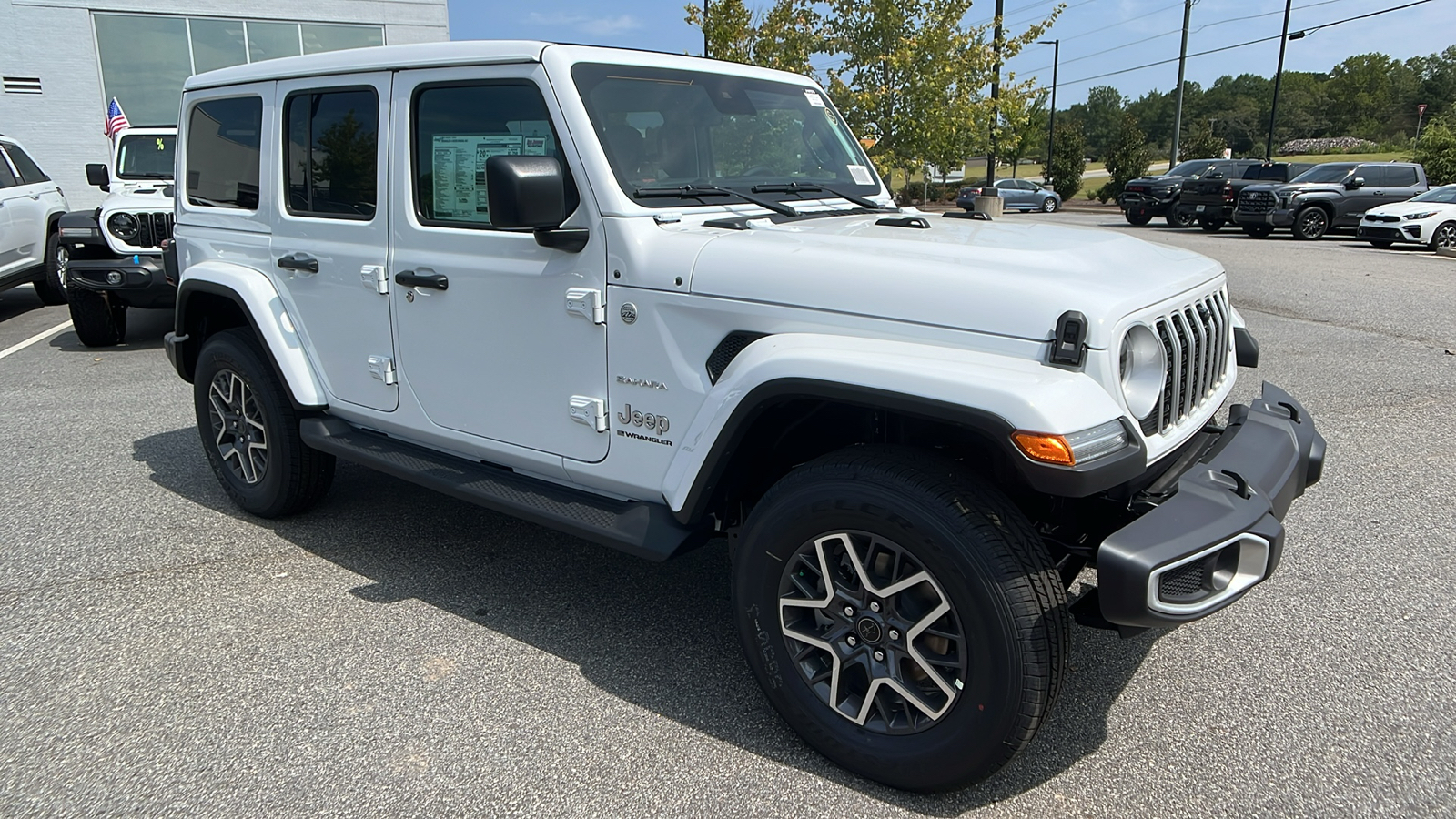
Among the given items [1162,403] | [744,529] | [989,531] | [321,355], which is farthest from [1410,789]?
[321,355]

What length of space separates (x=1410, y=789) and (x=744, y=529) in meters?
1.91

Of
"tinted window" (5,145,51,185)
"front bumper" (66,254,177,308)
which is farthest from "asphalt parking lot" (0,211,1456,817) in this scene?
"tinted window" (5,145,51,185)

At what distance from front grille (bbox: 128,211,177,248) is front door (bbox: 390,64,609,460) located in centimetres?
652

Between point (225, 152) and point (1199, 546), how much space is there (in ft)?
14.1

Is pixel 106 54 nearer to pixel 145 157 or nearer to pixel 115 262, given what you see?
pixel 145 157

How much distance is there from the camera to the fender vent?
2762mm

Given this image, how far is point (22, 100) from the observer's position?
19781mm

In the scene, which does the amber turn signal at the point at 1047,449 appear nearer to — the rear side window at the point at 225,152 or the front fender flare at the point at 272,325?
the front fender flare at the point at 272,325

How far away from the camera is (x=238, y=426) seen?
4531mm

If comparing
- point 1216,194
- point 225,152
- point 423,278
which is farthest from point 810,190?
point 1216,194

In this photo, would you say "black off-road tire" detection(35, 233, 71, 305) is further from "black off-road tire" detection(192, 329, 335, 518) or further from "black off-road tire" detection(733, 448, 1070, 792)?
"black off-road tire" detection(733, 448, 1070, 792)

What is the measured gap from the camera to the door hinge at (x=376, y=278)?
3.66m

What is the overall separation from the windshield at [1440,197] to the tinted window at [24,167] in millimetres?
21798

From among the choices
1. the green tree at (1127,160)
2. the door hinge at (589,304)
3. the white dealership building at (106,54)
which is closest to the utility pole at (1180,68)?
the green tree at (1127,160)
